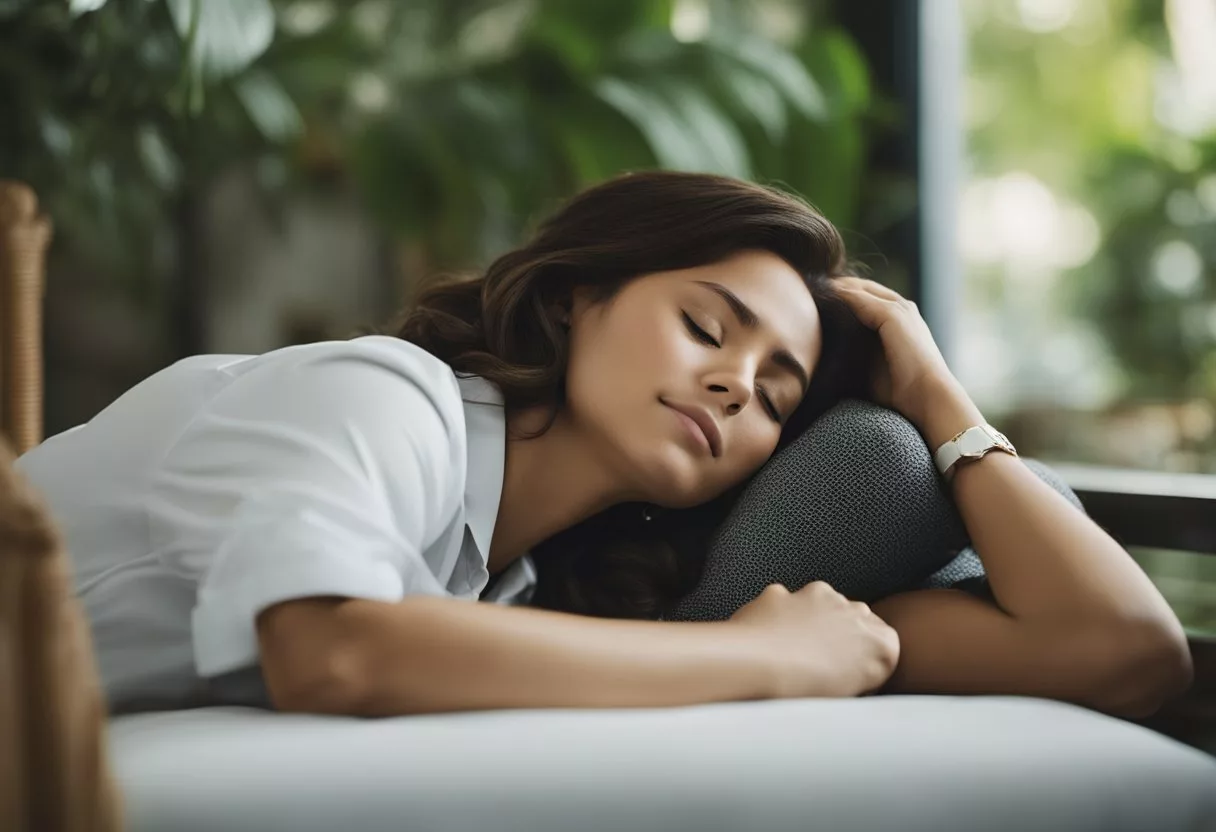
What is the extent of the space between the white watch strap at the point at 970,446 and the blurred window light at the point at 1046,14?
2.18 m

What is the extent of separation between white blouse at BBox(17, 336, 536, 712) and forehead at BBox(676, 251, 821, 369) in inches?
11.1

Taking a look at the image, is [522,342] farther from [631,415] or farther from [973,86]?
[973,86]

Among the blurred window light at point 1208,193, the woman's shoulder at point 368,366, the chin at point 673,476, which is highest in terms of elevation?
the woman's shoulder at point 368,366

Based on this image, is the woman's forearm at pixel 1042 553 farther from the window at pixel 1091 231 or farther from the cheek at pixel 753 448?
the window at pixel 1091 231

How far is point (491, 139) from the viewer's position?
2.29 m

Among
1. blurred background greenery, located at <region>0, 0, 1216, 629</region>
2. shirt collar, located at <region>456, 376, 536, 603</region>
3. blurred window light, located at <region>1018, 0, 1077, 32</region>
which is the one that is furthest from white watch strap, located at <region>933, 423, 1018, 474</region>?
blurred window light, located at <region>1018, 0, 1077, 32</region>

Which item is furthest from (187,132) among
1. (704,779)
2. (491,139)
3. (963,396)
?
(704,779)

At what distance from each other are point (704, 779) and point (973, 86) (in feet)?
8.62

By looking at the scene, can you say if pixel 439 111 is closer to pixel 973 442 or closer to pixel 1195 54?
pixel 973 442

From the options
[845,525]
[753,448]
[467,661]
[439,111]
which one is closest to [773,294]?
[753,448]

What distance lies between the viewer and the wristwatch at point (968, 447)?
1.18 m

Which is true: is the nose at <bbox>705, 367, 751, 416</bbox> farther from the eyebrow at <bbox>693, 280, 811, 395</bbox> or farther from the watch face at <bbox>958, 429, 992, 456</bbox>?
the watch face at <bbox>958, 429, 992, 456</bbox>

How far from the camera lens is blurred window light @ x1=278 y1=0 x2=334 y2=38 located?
8.80 ft

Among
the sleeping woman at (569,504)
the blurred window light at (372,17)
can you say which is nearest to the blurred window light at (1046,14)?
the blurred window light at (372,17)
